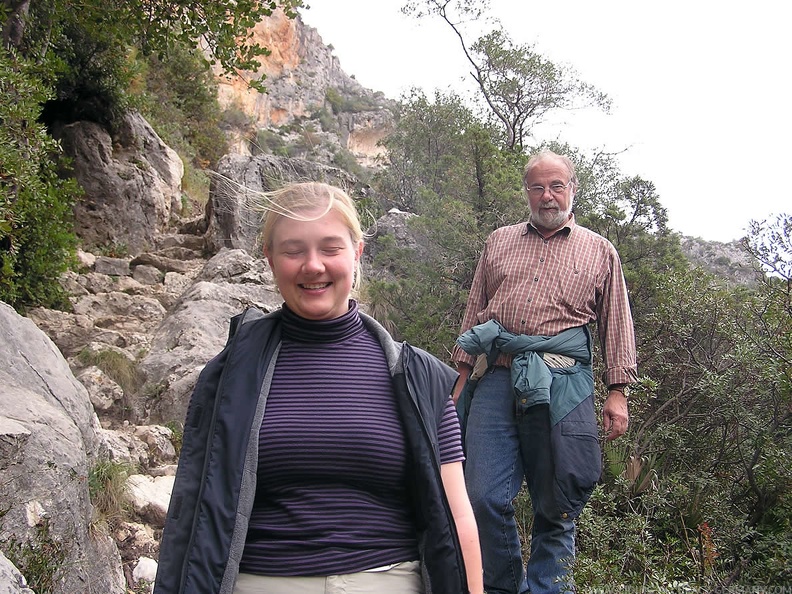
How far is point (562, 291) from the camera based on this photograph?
10.0 feet

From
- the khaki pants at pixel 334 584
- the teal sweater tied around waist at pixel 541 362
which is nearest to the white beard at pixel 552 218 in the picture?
the teal sweater tied around waist at pixel 541 362

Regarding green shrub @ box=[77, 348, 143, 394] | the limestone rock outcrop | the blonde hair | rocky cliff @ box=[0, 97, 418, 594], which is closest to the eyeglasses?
rocky cliff @ box=[0, 97, 418, 594]

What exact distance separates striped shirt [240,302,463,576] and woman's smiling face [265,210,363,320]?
0.42 feet

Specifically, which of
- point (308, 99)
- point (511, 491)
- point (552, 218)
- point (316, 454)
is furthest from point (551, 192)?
point (308, 99)

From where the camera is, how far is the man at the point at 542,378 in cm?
285

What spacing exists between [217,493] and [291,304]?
46 cm

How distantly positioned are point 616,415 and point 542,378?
0.43 meters

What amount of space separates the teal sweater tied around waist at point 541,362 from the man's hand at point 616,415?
15 centimetres

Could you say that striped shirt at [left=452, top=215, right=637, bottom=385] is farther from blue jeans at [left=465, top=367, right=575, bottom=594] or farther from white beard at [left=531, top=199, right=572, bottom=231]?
blue jeans at [left=465, top=367, right=575, bottom=594]

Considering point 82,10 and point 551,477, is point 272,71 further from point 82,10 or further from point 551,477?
point 551,477

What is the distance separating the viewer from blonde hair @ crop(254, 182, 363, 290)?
164cm

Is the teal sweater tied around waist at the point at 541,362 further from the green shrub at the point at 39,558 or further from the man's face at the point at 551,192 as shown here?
the green shrub at the point at 39,558

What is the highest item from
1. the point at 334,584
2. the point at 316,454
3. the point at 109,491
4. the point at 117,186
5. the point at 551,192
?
the point at 551,192

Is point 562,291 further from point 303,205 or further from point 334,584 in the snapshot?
point 334,584
